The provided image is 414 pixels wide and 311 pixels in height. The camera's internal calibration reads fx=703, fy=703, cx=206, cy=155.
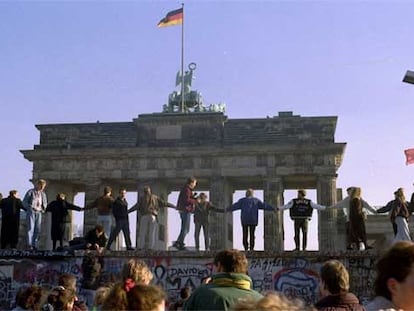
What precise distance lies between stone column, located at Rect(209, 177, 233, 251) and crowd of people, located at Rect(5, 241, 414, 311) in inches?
1256

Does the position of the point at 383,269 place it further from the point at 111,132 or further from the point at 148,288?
the point at 111,132

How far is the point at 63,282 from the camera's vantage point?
711 cm

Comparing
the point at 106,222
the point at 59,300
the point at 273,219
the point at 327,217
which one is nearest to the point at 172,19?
the point at 273,219

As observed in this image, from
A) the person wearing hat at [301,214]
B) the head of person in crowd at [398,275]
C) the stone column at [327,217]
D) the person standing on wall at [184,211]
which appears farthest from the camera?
the stone column at [327,217]

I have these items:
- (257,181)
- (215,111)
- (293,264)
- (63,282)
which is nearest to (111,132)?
(215,111)

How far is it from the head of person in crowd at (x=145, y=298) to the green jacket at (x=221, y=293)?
1895 millimetres

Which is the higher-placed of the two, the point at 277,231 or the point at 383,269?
the point at 277,231

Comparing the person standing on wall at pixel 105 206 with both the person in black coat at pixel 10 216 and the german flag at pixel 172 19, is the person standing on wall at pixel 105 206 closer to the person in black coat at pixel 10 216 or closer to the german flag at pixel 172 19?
the person in black coat at pixel 10 216

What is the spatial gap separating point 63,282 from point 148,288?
11.4ft

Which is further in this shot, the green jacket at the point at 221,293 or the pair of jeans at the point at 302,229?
the pair of jeans at the point at 302,229

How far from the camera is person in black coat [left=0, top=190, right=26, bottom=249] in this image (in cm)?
1808

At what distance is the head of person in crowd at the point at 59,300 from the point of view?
6.86 meters

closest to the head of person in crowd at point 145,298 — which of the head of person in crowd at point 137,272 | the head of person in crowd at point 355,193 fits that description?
the head of person in crowd at point 137,272

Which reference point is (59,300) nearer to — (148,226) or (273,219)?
(148,226)
